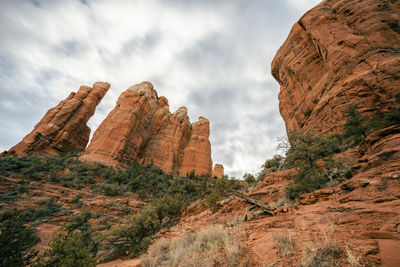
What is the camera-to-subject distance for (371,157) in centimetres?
592

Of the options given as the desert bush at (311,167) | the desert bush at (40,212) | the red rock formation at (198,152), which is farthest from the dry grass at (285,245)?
the red rock formation at (198,152)

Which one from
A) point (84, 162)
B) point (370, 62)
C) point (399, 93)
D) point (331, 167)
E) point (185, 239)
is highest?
point (370, 62)

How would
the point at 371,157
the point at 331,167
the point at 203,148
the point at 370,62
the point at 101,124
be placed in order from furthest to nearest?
the point at 203,148 < the point at 101,124 < the point at 370,62 < the point at 331,167 < the point at 371,157

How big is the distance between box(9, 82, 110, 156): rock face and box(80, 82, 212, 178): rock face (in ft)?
14.3

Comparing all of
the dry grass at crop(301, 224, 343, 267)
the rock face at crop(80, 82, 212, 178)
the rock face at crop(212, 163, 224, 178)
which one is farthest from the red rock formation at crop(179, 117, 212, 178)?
the dry grass at crop(301, 224, 343, 267)

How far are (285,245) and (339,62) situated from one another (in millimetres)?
22266

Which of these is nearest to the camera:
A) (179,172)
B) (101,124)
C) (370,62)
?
(370,62)

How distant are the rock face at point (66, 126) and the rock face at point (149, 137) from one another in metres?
4.37

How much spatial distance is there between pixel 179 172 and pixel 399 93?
1498 inches

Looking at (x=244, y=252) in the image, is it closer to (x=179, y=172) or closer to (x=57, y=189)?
(x=57, y=189)

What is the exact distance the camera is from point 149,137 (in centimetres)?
4172

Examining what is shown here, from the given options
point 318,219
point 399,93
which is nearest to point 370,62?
point 399,93

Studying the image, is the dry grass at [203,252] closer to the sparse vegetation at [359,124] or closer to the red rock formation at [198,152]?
the sparse vegetation at [359,124]

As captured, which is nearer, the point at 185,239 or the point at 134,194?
the point at 185,239
